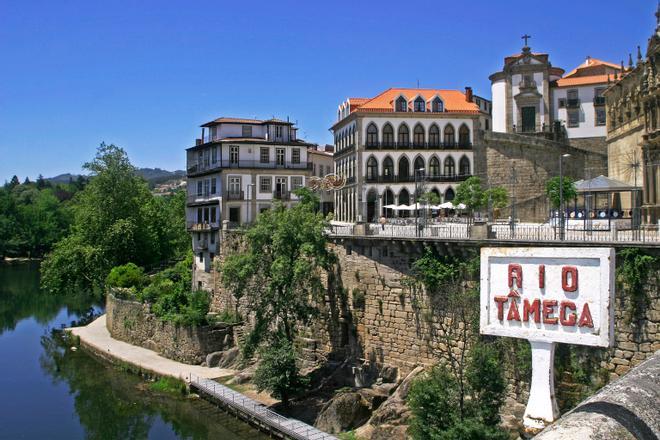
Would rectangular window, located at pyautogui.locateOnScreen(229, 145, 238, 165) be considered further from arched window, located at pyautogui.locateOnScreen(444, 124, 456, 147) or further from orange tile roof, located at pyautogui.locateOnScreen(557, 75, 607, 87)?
orange tile roof, located at pyautogui.locateOnScreen(557, 75, 607, 87)

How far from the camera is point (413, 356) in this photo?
25422 mm

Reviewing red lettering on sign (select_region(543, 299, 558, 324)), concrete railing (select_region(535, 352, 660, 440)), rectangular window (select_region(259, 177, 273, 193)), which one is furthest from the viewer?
rectangular window (select_region(259, 177, 273, 193))

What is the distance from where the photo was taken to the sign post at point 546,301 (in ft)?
40.3

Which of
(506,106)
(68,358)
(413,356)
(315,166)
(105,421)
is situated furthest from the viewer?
(315,166)

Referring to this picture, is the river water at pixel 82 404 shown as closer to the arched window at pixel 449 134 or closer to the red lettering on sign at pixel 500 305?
the red lettering on sign at pixel 500 305

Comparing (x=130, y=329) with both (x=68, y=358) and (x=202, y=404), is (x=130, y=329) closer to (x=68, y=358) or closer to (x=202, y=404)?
(x=68, y=358)

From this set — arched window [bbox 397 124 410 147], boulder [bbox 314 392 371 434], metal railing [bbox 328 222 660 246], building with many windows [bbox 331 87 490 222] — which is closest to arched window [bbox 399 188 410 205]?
building with many windows [bbox 331 87 490 222]

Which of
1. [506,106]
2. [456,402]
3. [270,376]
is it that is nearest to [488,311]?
[456,402]

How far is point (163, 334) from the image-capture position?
37.5 meters

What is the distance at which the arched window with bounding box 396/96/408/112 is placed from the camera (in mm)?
47656

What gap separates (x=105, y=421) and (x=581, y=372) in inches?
795

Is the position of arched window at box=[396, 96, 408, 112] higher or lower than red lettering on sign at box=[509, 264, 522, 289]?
higher

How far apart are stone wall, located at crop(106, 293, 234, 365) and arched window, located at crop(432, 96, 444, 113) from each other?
22.7 meters

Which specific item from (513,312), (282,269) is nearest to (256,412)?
(282,269)
